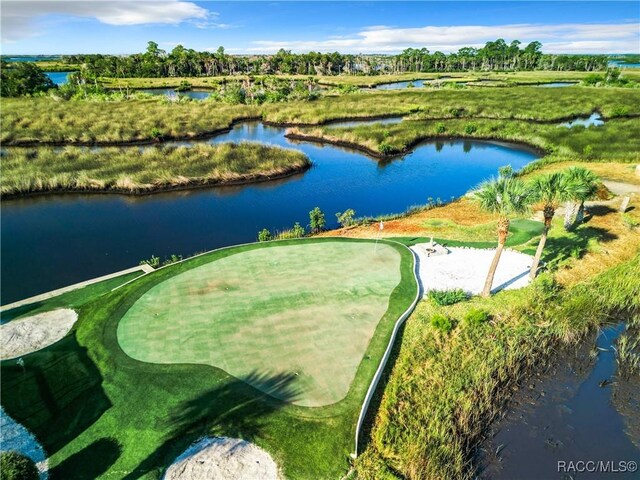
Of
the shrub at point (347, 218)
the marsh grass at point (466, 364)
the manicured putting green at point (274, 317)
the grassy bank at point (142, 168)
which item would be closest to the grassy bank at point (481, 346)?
the marsh grass at point (466, 364)

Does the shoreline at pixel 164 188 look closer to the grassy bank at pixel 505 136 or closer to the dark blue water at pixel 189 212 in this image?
the dark blue water at pixel 189 212

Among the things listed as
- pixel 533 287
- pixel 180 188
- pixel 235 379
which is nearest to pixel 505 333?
pixel 533 287

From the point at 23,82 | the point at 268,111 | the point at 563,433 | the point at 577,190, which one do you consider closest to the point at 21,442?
the point at 563,433

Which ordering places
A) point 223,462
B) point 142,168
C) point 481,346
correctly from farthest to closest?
point 142,168
point 481,346
point 223,462

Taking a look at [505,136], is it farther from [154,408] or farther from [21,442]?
[21,442]

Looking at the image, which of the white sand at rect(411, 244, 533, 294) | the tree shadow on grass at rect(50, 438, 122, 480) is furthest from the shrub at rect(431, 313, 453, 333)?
the tree shadow on grass at rect(50, 438, 122, 480)

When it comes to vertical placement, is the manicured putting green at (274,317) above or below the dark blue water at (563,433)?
above
